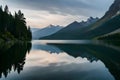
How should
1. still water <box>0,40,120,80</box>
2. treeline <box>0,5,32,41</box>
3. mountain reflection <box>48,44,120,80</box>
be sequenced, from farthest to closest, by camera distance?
1. treeline <box>0,5,32,41</box>
2. mountain reflection <box>48,44,120,80</box>
3. still water <box>0,40,120,80</box>

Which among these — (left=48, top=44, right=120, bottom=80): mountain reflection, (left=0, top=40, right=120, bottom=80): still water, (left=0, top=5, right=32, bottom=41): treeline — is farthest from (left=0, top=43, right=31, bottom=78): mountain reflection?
(left=0, top=5, right=32, bottom=41): treeline

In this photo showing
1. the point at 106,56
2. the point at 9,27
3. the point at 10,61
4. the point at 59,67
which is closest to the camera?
the point at 59,67

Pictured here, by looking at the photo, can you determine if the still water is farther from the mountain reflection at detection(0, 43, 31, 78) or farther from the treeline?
the treeline

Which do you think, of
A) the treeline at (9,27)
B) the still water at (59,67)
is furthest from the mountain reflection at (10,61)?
the treeline at (9,27)

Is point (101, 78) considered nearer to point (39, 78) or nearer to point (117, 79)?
point (117, 79)

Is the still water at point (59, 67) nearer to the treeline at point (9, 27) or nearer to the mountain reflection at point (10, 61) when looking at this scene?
the mountain reflection at point (10, 61)

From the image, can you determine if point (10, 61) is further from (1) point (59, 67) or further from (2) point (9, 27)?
(2) point (9, 27)

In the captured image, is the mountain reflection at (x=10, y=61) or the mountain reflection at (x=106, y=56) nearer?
the mountain reflection at (x=10, y=61)

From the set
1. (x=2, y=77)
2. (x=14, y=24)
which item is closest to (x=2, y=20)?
(x=14, y=24)

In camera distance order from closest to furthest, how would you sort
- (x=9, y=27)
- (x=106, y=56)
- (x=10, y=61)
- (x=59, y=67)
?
(x=59, y=67) < (x=10, y=61) < (x=106, y=56) < (x=9, y=27)

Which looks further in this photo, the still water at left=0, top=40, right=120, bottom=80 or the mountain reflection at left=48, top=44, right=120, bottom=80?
the mountain reflection at left=48, top=44, right=120, bottom=80

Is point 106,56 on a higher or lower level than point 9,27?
lower

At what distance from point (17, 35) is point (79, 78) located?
15528cm

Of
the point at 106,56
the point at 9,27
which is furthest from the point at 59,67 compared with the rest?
the point at 9,27
